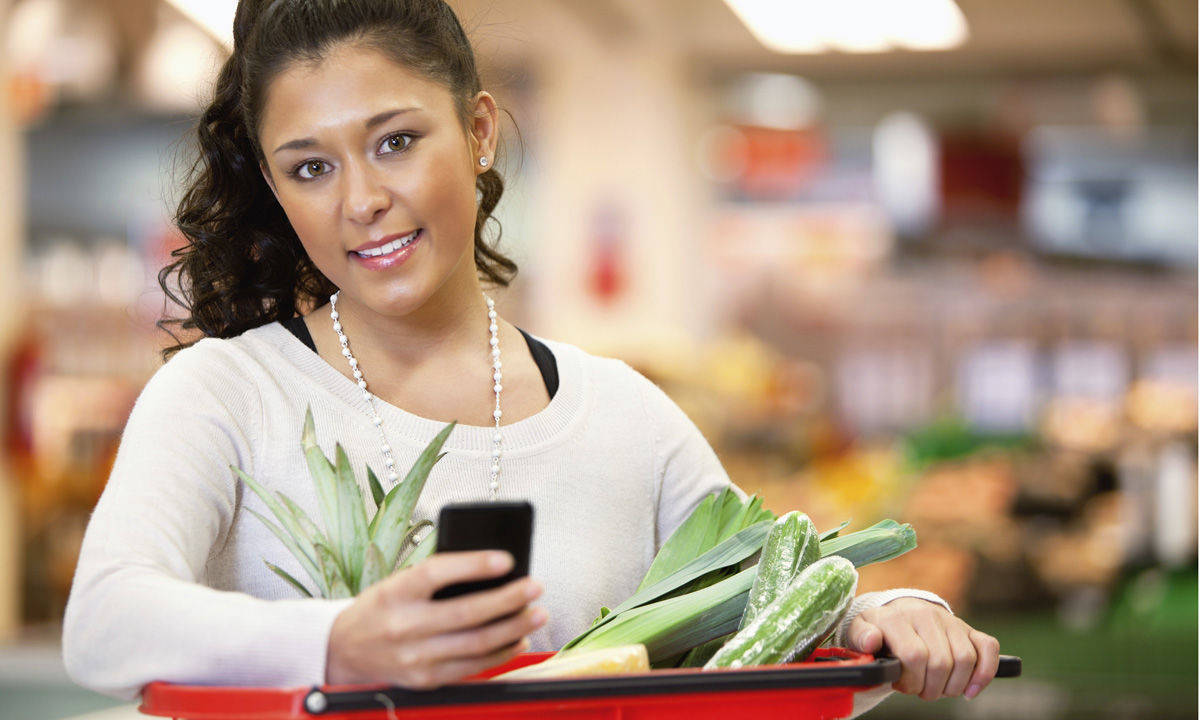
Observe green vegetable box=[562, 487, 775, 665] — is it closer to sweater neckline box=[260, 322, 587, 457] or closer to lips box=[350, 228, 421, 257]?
sweater neckline box=[260, 322, 587, 457]

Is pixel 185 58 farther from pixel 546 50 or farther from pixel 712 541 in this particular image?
pixel 712 541

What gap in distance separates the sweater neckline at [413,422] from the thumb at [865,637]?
414 mm

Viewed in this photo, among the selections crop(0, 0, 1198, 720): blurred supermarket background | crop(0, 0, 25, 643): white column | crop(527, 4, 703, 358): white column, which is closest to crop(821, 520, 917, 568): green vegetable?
crop(0, 0, 1198, 720): blurred supermarket background

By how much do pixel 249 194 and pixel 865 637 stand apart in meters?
0.87

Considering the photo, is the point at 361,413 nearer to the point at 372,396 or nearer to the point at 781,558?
the point at 372,396

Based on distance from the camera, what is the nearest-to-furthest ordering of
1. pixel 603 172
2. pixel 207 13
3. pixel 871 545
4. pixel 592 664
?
pixel 592 664, pixel 871 545, pixel 207 13, pixel 603 172

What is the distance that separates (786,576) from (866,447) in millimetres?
7786

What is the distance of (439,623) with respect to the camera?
0.92 m

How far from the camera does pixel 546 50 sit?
814cm

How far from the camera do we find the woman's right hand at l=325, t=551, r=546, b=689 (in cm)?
91

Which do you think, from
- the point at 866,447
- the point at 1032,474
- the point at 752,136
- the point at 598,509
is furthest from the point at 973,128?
the point at 598,509

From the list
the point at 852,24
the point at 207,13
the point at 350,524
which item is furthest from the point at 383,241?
the point at 852,24

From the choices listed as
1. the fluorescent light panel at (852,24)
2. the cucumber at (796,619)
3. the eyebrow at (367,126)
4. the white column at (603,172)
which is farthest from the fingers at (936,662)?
the white column at (603,172)

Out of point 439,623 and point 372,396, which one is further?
point 372,396
